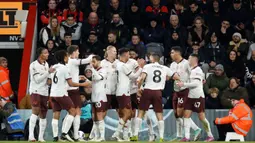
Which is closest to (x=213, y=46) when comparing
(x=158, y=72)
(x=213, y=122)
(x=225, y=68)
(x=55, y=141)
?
(x=225, y=68)

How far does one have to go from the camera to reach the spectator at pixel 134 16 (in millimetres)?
31016

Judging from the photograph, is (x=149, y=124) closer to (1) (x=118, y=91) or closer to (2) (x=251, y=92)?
(1) (x=118, y=91)

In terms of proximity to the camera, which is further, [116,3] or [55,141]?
[116,3]

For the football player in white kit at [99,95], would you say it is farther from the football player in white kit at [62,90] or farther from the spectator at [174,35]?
the spectator at [174,35]

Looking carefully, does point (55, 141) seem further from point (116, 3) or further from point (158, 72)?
point (116, 3)

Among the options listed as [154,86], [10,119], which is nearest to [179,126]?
[154,86]

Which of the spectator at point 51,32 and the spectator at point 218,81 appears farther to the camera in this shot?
the spectator at point 51,32

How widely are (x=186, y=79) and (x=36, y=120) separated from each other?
3.86 metres

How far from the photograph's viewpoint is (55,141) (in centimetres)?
2438

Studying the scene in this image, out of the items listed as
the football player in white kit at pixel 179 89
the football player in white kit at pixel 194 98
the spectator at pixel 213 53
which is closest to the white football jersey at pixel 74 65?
the football player in white kit at pixel 179 89

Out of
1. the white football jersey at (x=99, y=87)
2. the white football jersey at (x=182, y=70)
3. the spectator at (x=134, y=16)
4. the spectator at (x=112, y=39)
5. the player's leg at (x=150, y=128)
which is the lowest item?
the player's leg at (x=150, y=128)

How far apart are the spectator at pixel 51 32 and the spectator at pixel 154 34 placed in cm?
256

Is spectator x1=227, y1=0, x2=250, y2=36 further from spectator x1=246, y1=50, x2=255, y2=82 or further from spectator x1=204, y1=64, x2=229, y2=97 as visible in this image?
spectator x1=204, y1=64, x2=229, y2=97

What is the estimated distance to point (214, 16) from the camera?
3122 centimetres
